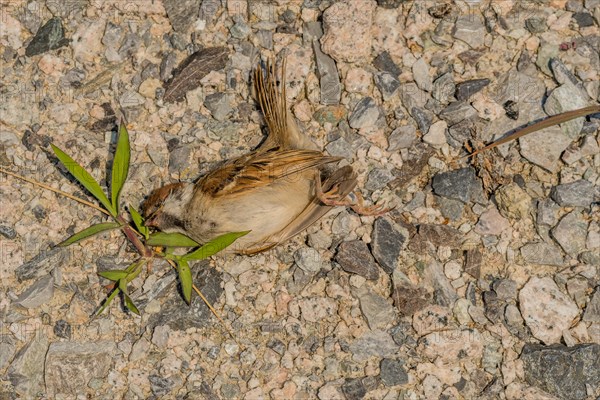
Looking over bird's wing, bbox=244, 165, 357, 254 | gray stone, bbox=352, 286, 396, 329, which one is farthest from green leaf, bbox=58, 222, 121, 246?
gray stone, bbox=352, 286, 396, 329

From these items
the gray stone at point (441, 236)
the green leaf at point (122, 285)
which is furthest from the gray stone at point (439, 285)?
the green leaf at point (122, 285)

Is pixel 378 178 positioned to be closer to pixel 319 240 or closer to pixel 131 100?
pixel 319 240

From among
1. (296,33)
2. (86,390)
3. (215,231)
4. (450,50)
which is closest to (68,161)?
(215,231)

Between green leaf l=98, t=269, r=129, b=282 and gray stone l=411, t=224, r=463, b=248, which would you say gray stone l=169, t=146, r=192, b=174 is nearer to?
green leaf l=98, t=269, r=129, b=282

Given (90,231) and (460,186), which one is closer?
(90,231)

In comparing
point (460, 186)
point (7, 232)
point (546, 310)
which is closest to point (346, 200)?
point (460, 186)

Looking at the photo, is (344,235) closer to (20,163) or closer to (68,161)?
(68,161)

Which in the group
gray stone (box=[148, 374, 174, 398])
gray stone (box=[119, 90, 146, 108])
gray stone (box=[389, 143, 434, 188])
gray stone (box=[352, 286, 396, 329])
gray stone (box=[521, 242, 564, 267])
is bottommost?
gray stone (box=[521, 242, 564, 267])
